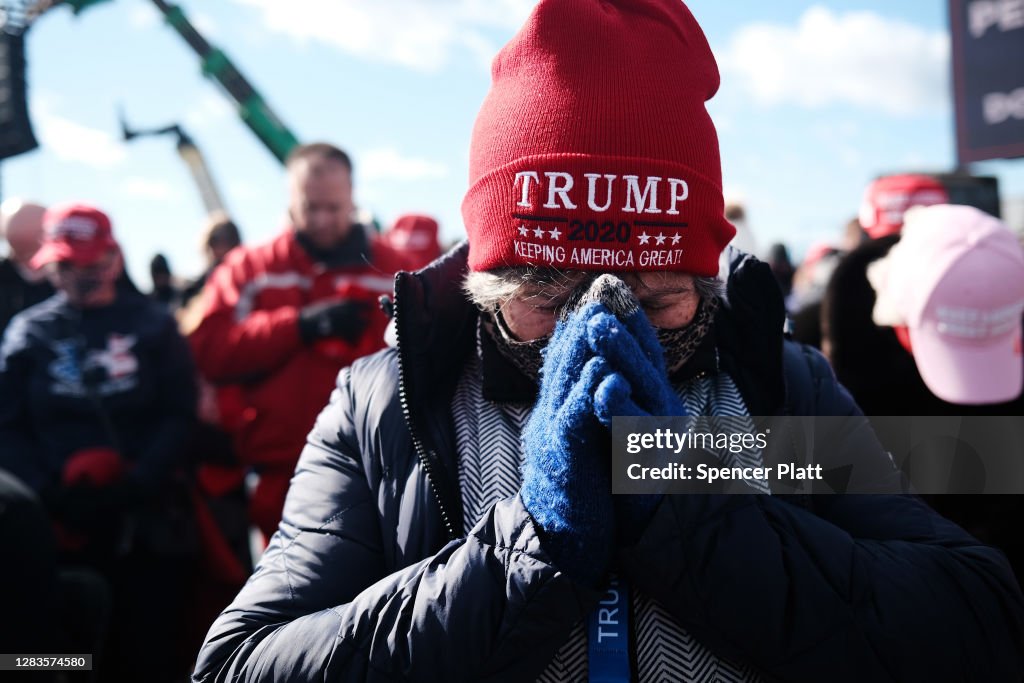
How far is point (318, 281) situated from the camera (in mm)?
3322

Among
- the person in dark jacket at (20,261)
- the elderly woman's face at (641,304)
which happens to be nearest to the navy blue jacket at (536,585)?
the elderly woman's face at (641,304)

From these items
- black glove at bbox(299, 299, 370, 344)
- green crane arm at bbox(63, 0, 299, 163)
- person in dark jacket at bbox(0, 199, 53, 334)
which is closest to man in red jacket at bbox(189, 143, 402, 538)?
black glove at bbox(299, 299, 370, 344)

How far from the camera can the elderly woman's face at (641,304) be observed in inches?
44.4

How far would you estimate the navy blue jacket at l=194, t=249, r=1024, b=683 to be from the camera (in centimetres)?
89

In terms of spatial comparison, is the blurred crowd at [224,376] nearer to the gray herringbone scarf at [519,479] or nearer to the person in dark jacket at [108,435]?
the person in dark jacket at [108,435]

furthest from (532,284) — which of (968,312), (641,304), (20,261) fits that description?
(20,261)

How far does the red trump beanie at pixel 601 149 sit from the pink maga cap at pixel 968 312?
100 centimetres

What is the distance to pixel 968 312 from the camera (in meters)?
1.89

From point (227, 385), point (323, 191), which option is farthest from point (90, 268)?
point (323, 191)

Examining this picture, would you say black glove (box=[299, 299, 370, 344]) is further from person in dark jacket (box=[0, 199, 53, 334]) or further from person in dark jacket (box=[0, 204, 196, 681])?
person in dark jacket (box=[0, 199, 53, 334])

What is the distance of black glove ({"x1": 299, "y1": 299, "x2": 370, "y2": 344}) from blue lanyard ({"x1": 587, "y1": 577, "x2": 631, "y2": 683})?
2.27 metres

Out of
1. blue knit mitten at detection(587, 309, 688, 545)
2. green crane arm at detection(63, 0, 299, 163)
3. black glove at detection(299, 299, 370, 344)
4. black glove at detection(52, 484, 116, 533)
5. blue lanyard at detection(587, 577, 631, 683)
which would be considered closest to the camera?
blue knit mitten at detection(587, 309, 688, 545)

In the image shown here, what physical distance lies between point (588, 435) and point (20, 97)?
4.03 meters

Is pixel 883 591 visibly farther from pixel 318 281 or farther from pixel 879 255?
pixel 318 281
